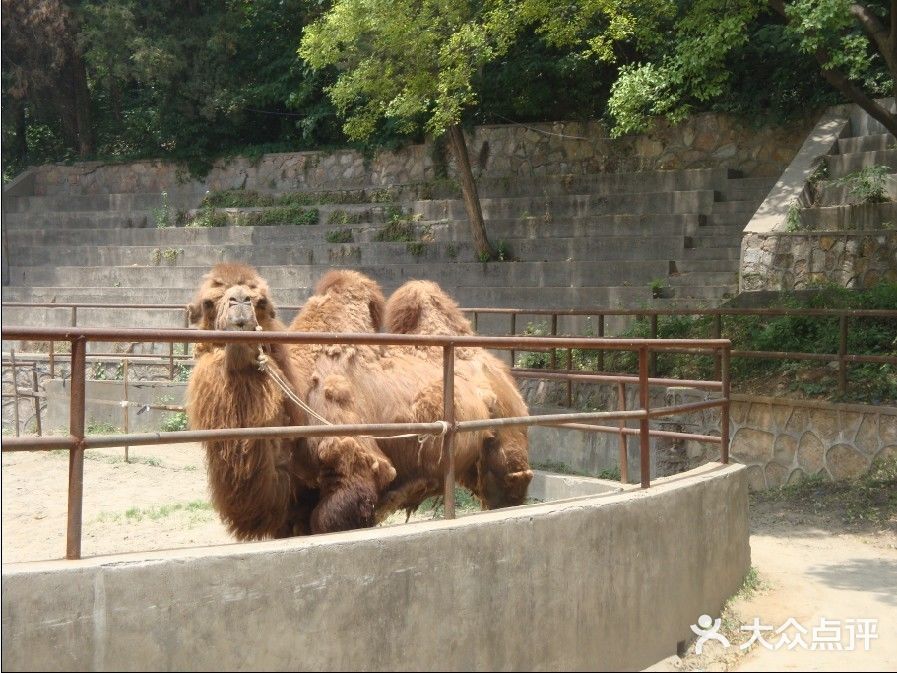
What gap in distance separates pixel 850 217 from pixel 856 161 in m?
2.23

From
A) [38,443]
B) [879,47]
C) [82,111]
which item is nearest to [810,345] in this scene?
[879,47]

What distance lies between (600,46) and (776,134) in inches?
228

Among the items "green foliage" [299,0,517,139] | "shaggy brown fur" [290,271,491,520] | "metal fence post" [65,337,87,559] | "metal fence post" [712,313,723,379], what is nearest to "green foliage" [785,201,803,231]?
"metal fence post" [712,313,723,379]

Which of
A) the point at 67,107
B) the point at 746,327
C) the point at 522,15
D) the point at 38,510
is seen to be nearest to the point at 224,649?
the point at 38,510

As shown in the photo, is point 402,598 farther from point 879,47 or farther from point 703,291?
point 703,291

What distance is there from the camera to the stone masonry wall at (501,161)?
18.8m

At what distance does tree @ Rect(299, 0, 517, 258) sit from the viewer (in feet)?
51.1

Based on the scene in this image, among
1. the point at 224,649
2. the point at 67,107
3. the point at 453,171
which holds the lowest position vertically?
the point at 224,649

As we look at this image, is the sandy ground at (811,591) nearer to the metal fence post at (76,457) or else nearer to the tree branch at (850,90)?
the metal fence post at (76,457)

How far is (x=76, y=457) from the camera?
3842 mm

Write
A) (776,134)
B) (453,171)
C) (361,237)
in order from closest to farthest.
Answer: (776,134), (361,237), (453,171)

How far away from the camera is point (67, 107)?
97.4 ft

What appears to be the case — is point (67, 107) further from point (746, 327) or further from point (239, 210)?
point (746, 327)

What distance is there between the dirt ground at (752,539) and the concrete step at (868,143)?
7.12m
